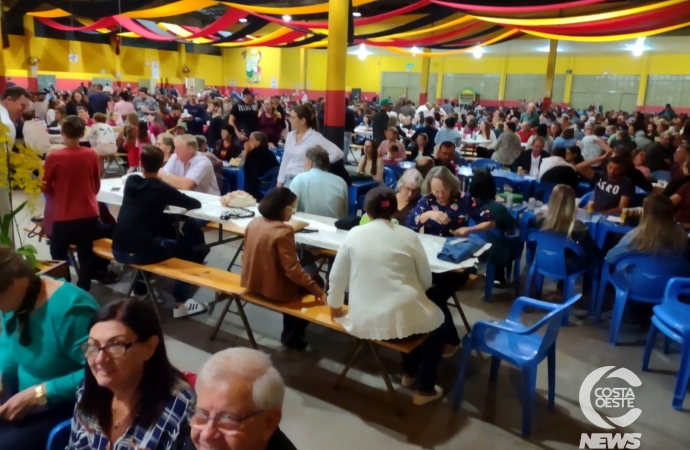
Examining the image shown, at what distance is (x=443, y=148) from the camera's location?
5.46m

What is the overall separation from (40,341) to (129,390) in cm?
50

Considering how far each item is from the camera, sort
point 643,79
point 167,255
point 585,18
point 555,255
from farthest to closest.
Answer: point 643,79 < point 585,18 < point 555,255 < point 167,255

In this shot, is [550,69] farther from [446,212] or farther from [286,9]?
[446,212]

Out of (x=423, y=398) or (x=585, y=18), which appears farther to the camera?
(x=585, y=18)

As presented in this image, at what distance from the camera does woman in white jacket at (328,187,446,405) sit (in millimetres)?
2562

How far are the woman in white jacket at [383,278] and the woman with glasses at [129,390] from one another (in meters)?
1.17

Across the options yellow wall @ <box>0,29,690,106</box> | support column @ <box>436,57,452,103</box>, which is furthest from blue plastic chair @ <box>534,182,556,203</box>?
support column @ <box>436,57,452,103</box>

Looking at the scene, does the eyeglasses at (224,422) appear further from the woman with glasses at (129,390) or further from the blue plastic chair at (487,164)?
the blue plastic chair at (487,164)

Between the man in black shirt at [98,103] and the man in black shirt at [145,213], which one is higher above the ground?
the man in black shirt at [98,103]

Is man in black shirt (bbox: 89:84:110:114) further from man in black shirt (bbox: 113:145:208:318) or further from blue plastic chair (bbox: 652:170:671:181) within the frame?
blue plastic chair (bbox: 652:170:671:181)

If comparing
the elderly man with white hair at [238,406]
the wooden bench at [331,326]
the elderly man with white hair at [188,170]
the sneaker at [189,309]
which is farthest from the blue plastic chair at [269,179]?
the elderly man with white hair at [238,406]

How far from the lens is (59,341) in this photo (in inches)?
70.4

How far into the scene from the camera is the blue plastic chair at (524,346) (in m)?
2.53

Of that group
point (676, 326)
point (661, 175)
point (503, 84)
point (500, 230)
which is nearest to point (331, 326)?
point (676, 326)
